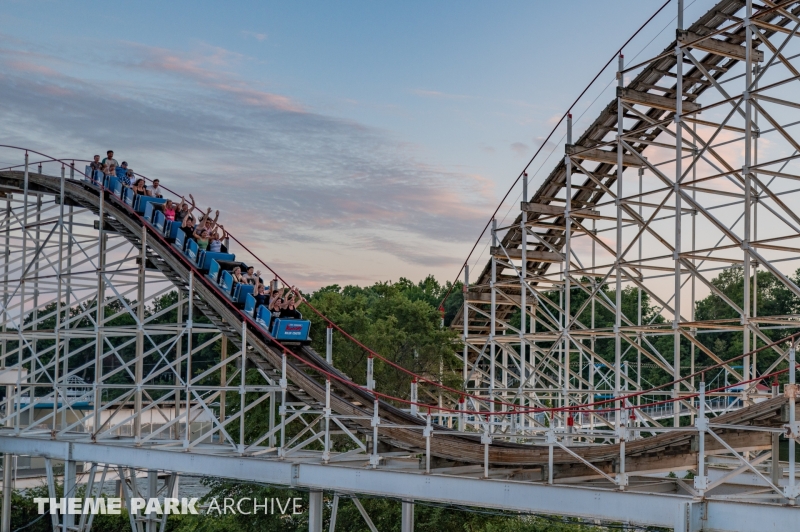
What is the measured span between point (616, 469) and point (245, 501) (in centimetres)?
1552

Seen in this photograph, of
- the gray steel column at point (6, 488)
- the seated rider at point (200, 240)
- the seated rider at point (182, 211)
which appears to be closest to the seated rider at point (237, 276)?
the seated rider at point (200, 240)

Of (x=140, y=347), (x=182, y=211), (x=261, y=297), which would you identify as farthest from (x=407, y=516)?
(x=182, y=211)

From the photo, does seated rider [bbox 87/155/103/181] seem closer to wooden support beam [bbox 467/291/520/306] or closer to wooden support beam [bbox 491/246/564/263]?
wooden support beam [bbox 491/246/564/263]

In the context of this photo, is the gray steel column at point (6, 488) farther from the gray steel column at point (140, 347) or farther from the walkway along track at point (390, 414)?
the walkway along track at point (390, 414)

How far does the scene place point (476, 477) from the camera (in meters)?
14.5

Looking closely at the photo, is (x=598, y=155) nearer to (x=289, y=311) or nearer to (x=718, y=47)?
(x=718, y=47)

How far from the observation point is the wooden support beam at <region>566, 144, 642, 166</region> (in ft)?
76.4

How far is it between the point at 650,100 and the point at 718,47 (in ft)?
6.30

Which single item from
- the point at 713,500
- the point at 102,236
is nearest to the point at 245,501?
the point at 102,236

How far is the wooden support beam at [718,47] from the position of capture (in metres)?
20.0

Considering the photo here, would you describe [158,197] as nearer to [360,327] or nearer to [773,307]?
[360,327]

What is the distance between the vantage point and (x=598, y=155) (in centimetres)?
2369

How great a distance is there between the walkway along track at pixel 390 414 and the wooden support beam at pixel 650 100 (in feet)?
28.9

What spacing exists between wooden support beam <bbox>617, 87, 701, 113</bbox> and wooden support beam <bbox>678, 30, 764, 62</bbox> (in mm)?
1345
